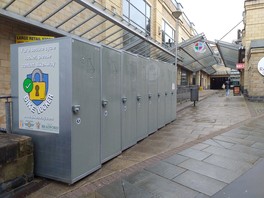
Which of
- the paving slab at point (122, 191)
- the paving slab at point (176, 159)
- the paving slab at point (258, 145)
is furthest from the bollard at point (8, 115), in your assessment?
the paving slab at point (258, 145)

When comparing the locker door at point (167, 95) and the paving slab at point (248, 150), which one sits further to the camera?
the locker door at point (167, 95)

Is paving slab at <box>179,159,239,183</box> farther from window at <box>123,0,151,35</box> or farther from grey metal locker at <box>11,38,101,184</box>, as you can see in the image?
window at <box>123,0,151,35</box>

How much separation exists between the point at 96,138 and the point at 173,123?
17.0 feet

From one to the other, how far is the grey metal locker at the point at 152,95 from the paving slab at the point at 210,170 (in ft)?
8.06

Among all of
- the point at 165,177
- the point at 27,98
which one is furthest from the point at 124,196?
the point at 27,98

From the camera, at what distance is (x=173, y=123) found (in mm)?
8961

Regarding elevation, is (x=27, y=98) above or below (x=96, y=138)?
above

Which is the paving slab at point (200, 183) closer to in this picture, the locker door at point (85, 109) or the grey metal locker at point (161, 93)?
the locker door at point (85, 109)

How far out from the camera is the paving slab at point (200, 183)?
11.6ft

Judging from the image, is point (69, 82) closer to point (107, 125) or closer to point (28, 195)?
point (107, 125)

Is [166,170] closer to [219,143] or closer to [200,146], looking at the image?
[200,146]

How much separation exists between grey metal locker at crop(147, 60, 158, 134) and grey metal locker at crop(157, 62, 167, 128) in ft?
1.00

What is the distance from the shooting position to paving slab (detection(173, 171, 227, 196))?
11.6 feet

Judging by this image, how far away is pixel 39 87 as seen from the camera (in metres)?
3.80
